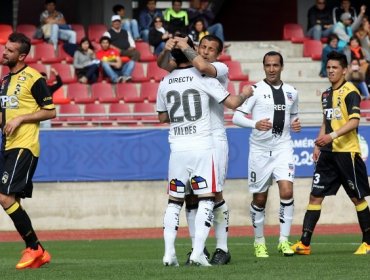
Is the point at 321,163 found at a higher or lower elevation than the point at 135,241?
higher

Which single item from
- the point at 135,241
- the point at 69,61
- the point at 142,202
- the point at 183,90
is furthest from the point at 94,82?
the point at 183,90

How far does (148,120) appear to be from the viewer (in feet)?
68.9

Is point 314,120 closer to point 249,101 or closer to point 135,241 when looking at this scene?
point 135,241

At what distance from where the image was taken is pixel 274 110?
12.9 m

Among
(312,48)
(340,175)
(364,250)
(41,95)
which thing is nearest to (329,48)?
(312,48)

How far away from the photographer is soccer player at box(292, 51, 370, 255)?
13.0 m

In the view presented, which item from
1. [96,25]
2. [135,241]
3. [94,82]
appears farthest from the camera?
[96,25]

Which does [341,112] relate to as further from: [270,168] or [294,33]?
[294,33]

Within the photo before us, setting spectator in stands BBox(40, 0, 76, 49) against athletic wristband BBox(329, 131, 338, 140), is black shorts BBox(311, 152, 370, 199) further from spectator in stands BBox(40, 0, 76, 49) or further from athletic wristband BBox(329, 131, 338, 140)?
spectator in stands BBox(40, 0, 76, 49)

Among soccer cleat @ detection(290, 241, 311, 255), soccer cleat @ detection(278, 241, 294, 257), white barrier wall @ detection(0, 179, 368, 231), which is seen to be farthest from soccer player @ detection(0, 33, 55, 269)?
white barrier wall @ detection(0, 179, 368, 231)

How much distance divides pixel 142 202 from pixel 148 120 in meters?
1.63

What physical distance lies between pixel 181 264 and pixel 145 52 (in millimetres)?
15001

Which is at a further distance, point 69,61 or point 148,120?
point 69,61

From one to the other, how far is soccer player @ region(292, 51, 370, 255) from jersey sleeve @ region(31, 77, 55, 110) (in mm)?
3458
